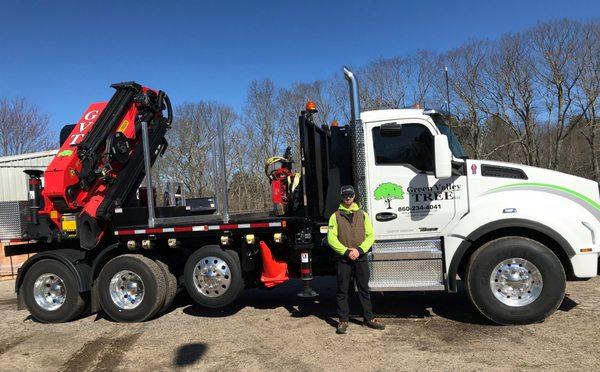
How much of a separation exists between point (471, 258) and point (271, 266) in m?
2.59

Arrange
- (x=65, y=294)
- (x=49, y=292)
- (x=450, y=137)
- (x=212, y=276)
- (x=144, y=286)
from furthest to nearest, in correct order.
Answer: (x=49, y=292)
(x=65, y=294)
(x=144, y=286)
(x=212, y=276)
(x=450, y=137)

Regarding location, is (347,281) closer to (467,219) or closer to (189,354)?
(467,219)

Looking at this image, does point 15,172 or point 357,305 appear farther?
point 15,172

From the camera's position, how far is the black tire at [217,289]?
6.21m

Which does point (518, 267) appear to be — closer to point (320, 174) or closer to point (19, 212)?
point (320, 174)

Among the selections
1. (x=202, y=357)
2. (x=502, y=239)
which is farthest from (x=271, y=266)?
(x=502, y=239)

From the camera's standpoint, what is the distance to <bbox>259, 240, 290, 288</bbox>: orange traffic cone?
6.38 m

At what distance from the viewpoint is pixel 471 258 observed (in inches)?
220

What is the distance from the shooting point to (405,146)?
19.6ft

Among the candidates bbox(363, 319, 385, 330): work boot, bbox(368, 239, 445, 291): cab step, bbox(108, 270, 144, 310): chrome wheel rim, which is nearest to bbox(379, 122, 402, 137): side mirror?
bbox(368, 239, 445, 291): cab step

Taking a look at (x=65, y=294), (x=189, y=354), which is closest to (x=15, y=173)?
(x=65, y=294)

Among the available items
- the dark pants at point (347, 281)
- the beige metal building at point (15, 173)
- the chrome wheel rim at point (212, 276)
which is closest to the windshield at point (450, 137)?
the dark pants at point (347, 281)

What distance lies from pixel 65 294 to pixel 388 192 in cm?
483

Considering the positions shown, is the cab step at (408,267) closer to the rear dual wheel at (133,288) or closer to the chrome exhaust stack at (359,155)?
the chrome exhaust stack at (359,155)
